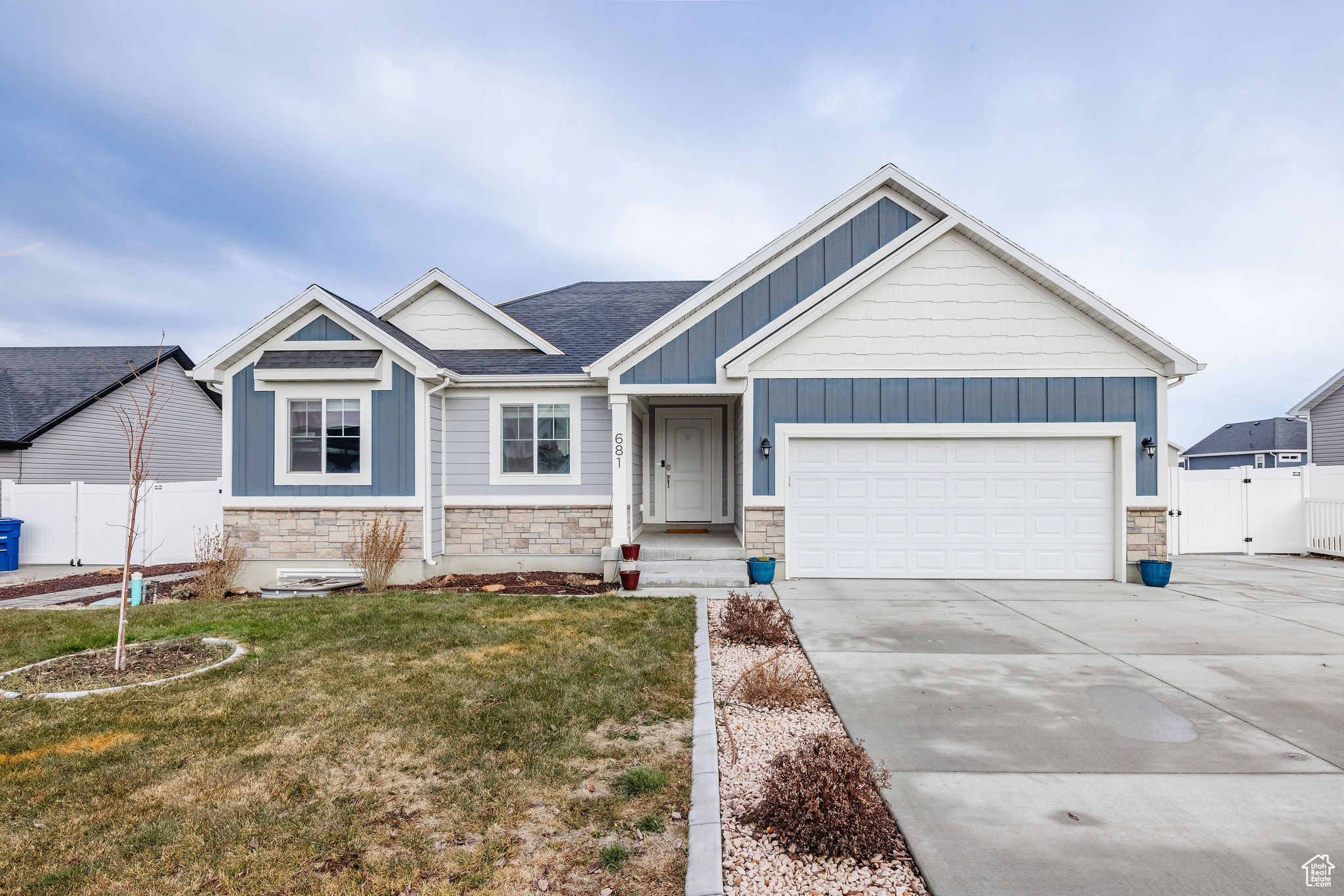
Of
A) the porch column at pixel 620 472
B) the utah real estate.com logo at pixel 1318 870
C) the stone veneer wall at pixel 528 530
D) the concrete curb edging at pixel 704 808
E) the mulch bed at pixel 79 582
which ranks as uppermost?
the porch column at pixel 620 472

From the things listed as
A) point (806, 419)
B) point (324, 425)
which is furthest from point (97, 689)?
point (806, 419)

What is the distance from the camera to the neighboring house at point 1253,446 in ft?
104

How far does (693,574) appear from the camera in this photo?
9.10 metres

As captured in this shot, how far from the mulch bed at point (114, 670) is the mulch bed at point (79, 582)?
5417 millimetres

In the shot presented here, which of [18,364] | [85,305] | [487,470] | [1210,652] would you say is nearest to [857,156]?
[487,470]

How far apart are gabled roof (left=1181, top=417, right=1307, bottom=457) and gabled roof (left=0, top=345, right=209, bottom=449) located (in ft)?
138

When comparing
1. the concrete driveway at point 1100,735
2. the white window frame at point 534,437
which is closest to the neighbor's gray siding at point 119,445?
the white window frame at point 534,437

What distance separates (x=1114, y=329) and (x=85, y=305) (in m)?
37.4

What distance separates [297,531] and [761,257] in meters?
8.80

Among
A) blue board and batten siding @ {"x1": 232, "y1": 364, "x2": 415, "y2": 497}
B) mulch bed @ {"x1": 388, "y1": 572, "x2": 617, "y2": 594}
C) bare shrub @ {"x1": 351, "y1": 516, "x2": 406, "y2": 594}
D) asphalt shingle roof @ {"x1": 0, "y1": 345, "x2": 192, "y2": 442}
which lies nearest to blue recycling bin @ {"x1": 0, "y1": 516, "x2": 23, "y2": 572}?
asphalt shingle roof @ {"x1": 0, "y1": 345, "x2": 192, "y2": 442}

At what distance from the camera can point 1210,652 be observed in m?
5.60

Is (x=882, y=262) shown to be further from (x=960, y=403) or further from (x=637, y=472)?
(x=637, y=472)

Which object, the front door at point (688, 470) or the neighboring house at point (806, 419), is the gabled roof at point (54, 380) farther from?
the front door at point (688, 470)

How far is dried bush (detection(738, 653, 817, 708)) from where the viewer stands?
14.1 ft
